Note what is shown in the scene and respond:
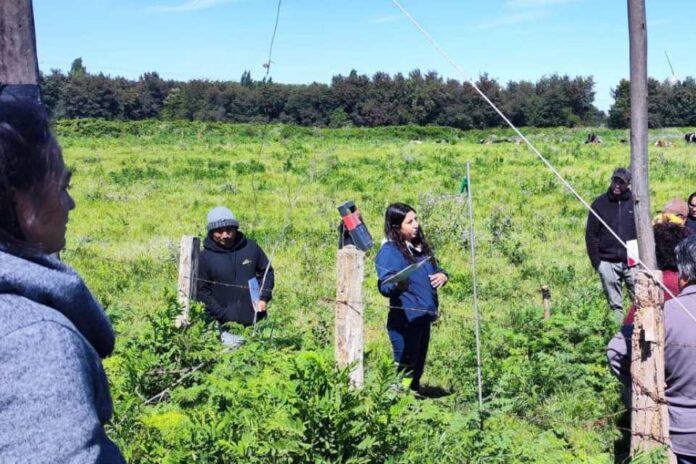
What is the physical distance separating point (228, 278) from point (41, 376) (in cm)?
549

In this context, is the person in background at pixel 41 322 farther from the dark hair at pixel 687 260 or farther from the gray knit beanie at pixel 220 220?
the gray knit beanie at pixel 220 220

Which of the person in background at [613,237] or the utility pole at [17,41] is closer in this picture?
the utility pole at [17,41]

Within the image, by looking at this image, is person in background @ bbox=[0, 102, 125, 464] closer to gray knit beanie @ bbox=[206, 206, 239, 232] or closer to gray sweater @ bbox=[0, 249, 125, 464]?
gray sweater @ bbox=[0, 249, 125, 464]

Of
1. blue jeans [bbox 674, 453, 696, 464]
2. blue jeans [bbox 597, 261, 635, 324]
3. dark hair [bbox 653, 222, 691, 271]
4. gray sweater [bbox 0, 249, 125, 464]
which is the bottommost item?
blue jeans [bbox 674, 453, 696, 464]

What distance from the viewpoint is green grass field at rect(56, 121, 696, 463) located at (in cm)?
379

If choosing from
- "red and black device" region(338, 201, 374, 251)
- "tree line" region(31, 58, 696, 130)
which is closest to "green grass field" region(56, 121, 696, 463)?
"red and black device" region(338, 201, 374, 251)

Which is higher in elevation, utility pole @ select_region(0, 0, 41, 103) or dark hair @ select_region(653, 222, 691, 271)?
utility pole @ select_region(0, 0, 41, 103)

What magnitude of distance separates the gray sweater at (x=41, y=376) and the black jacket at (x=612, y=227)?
758 cm

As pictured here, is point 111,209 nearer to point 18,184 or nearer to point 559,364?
point 559,364

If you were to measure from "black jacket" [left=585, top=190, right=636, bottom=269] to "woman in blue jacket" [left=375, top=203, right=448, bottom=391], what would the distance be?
9.75 feet

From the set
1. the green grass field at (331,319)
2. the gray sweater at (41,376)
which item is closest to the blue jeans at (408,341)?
the green grass field at (331,319)

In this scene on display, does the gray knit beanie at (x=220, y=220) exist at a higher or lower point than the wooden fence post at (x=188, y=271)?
higher

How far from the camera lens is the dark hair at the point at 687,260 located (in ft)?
12.8

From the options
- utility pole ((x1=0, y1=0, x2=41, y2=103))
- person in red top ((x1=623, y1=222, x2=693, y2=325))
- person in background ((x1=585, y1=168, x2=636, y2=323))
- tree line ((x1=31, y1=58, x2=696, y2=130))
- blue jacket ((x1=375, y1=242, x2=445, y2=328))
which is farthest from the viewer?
tree line ((x1=31, y1=58, x2=696, y2=130))
